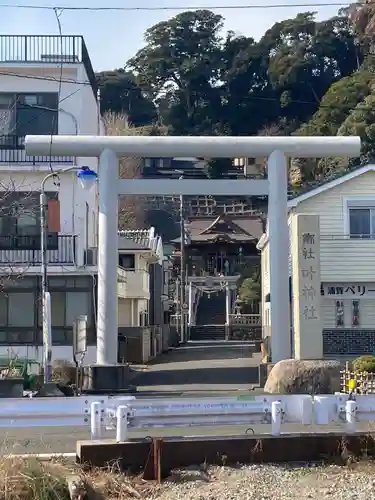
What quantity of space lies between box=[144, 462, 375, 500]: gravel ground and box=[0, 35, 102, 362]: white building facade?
57.3 ft

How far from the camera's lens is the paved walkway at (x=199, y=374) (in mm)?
22078

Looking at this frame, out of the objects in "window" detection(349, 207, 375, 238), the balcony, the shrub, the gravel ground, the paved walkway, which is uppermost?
"window" detection(349, 207, 375, 238)

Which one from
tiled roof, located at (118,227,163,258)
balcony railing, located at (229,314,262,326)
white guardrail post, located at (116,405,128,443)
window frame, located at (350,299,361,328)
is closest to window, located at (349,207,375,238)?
window frame, located at (350,299,361,328)

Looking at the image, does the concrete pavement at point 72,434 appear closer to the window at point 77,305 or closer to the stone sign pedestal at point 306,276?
the stone sign pedestal at point 306,276

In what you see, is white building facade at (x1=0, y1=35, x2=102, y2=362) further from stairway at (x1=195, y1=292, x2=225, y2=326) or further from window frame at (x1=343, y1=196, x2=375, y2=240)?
stairway at (x1=195, y1=292, x2=225, y2=326)

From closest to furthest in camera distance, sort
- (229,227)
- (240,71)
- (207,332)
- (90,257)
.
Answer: (90,257), (207,332), (229,227), (240,71)

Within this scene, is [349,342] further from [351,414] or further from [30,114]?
[351,414]

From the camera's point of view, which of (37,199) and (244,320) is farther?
(244,320)

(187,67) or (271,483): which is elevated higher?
(187,67)

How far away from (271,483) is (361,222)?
19504mm

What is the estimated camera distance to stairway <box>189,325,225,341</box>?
2302 inches

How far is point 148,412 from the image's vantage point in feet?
32.6

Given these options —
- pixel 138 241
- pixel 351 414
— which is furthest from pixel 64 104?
pixel 351 414

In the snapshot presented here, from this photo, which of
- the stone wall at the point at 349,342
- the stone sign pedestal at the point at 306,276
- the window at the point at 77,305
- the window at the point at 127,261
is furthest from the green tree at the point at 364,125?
the stone sign pedestal at the point at 306,276
